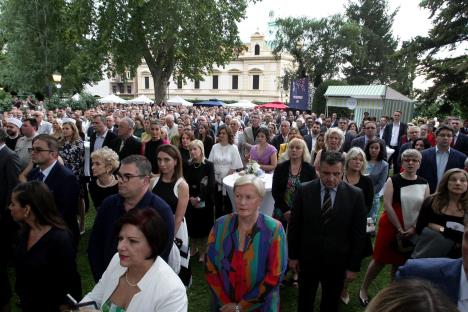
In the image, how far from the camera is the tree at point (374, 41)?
4244 centimetres

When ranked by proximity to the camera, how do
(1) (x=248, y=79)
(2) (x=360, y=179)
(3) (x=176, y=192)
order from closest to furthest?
(3) (x=176, y=192), (2) (x=360, y=179), (1) (x=248, y=79)

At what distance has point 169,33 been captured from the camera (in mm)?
23047

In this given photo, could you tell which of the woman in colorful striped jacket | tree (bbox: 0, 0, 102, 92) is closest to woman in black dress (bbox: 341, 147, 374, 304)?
the woman in colorful striped jacket

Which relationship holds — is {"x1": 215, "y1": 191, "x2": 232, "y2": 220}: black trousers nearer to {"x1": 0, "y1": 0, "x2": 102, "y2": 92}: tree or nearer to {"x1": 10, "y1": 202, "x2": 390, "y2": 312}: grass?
{"x1": 10, "y1": 202, "x2": 390, "y2": 312}: grass

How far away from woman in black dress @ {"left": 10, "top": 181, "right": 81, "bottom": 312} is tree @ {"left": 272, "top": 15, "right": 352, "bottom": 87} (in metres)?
37.6

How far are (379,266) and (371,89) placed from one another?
13.8m

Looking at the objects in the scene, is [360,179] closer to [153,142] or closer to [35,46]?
[153,142]

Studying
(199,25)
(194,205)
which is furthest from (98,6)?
(194,205)

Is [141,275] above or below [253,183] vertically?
below

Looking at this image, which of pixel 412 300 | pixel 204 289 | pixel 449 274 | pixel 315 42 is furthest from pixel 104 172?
pixel 315 42

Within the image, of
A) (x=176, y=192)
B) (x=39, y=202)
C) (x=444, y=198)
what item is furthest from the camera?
(x=176, y=192)

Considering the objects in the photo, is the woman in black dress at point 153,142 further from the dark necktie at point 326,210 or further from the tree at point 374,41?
the tree at point 374,41

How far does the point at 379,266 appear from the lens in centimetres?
400

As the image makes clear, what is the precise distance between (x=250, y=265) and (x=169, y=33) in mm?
22684
